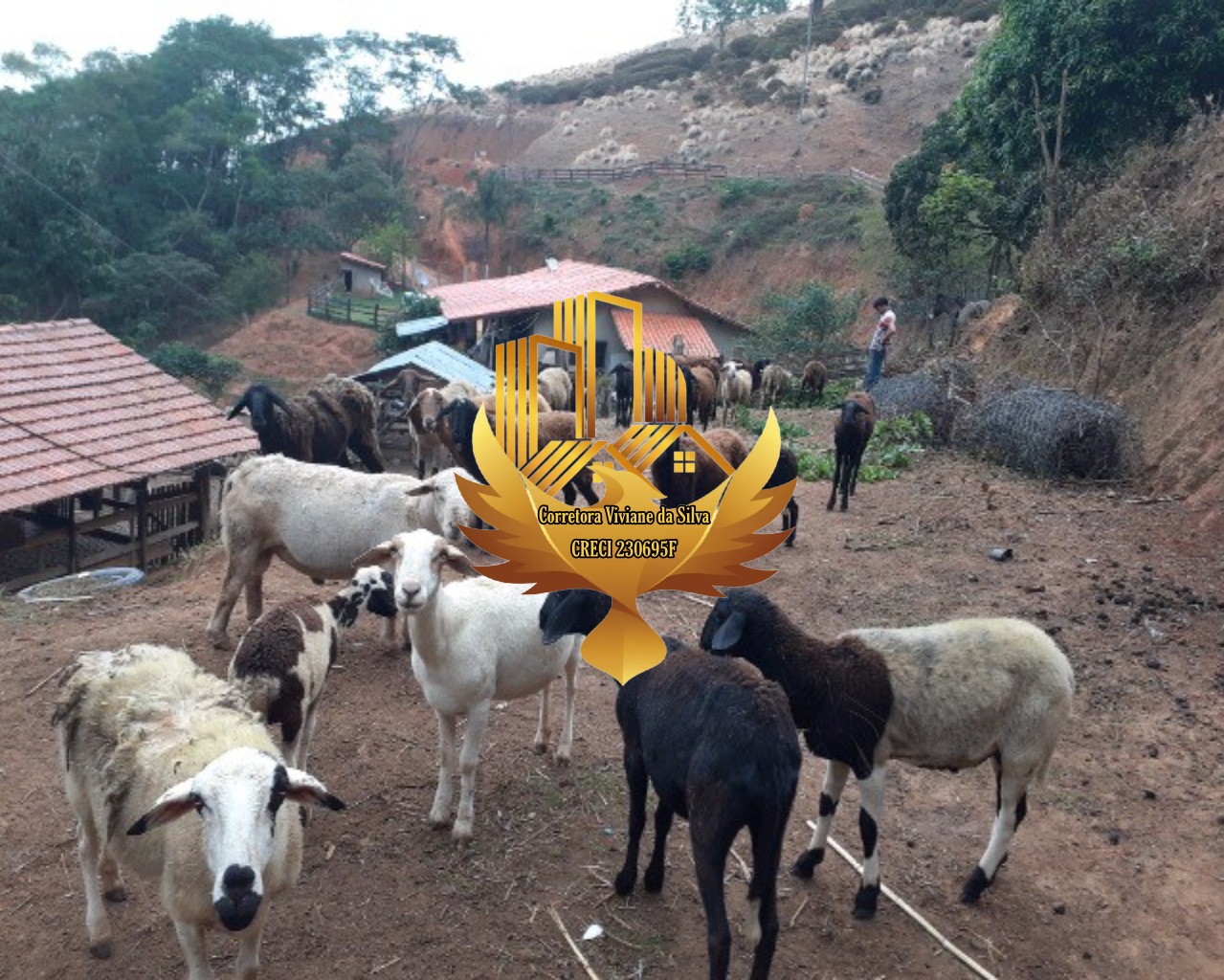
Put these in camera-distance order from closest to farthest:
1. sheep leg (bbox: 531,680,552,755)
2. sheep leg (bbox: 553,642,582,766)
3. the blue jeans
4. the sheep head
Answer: the sheep head < sheep leg (bbox: 553,642,582,766) < sheep leg (bbox: 531,680,552,755) < the blue jeans

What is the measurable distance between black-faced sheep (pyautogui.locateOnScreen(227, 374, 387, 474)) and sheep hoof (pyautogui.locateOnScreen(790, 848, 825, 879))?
928 cm

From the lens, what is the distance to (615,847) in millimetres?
5320

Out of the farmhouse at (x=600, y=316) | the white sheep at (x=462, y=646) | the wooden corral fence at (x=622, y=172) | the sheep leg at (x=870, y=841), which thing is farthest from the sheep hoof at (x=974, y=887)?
the wooden corral fence at (x=622, y=172)

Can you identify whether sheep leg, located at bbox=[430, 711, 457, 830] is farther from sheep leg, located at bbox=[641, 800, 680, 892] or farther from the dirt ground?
sheep leg, located at bbox=[641, 800, 680, 892]

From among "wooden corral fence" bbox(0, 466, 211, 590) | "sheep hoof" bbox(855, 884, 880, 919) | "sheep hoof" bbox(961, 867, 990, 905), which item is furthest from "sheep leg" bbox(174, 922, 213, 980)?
"wooden corral fence" bbox(0, 466, 211, 590)

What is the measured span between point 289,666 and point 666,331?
24.9 meters

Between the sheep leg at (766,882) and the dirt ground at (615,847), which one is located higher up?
the sheep leg at (766,882)

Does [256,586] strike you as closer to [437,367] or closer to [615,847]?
[615,847]

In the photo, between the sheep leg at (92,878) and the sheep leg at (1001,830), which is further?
the sheep leg at (1001,830)

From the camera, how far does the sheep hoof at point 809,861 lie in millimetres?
5094

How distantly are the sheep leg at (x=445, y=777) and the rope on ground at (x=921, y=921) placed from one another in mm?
2368

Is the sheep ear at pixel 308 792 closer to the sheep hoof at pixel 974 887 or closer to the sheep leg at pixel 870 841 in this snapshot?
the sheep leg at pixel 870 841

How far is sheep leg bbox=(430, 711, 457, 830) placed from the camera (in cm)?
537

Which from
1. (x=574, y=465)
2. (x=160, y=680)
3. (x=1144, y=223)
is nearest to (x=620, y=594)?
(x=574, y=465)
